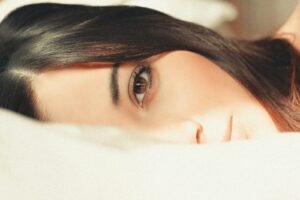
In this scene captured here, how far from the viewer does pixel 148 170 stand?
0.48 m

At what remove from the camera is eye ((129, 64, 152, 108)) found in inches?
30.0

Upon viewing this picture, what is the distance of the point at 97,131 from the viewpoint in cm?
57

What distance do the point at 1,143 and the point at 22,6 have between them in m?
0.55

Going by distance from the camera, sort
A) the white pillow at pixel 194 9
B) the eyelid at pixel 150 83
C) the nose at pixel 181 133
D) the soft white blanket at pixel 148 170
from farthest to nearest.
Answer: the white pillow at pixel 194 9
the eyelid at pixel 150 83
the nose at pixel 181 133
the soft white blanket at pixel 148 170

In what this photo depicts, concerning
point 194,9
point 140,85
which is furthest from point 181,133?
point 194,9

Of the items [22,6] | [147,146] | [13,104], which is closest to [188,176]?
[147,146]

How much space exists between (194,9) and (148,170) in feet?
2.41

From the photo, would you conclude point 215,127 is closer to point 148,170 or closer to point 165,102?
point 165,102

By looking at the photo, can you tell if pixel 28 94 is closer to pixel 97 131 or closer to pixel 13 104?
pixel 13 104

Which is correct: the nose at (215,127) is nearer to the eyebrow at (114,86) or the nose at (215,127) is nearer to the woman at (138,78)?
the woman at (138,78)

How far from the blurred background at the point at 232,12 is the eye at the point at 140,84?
0.33 m

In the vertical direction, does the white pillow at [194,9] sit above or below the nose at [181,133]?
above

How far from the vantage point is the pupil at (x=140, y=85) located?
30.6 inches

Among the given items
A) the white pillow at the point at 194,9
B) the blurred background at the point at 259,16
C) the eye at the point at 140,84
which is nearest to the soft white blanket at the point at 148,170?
the eye at the point at 140,84
